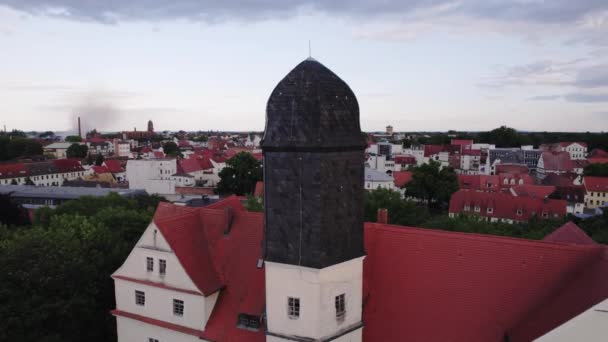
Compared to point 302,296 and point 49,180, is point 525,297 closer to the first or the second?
point 302,296

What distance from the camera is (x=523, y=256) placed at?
18078 mm

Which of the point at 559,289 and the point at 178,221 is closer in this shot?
the point at 559,289

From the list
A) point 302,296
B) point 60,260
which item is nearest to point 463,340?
point 302,296

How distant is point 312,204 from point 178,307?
35.5ft

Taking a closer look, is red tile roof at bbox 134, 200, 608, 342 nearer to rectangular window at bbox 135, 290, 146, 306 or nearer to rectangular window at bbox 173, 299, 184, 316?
rectangular window at bbox 173, 299, 184, 316

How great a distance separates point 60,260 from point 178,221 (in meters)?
7.89

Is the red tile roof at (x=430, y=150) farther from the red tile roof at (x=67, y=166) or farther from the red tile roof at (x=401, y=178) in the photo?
the red tile roof at (x=67, y=166)

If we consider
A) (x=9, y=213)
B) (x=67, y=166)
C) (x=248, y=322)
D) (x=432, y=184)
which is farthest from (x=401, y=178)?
(x=67, y=166)

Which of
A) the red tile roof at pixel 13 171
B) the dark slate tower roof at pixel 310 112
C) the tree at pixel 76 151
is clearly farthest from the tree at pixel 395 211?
the tree at pixel 76 151

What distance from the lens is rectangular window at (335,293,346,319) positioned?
17.0m

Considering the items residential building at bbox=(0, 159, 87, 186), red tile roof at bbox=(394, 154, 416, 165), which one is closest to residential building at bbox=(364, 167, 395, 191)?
red tile roof at bbox=(394, 154, 416, 165)

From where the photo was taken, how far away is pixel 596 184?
311 ft

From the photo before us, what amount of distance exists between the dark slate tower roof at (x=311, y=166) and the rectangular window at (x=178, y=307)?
320 inches

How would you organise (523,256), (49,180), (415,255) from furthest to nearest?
(49,180) < (415,255) < (523,256)
